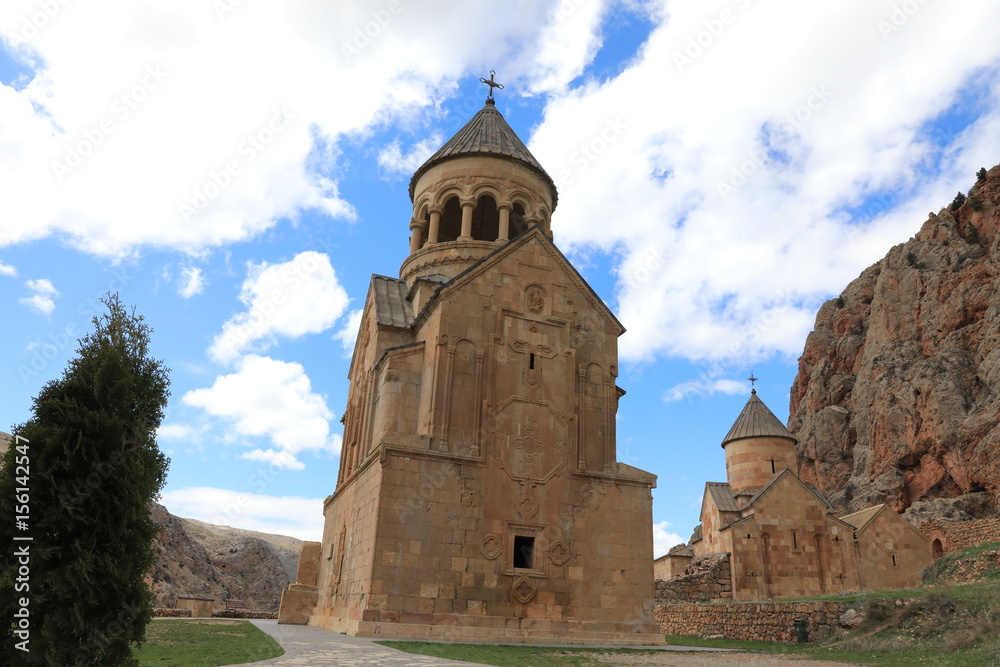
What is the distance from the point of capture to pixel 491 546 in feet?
34.6

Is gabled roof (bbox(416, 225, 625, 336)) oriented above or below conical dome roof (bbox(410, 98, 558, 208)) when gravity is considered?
below

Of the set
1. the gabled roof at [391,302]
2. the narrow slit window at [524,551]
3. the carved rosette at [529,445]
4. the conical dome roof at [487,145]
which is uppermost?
the conical dome roof at [487,145]

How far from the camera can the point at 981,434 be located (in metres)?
28.4

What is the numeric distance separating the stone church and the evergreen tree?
5.29 metres

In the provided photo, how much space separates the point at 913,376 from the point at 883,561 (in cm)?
1604

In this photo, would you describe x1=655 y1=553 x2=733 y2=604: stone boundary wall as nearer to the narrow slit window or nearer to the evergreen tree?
the narrow slit window

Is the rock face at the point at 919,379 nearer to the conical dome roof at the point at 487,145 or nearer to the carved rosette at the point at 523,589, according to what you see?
the conical dome roof at the point at 487,145

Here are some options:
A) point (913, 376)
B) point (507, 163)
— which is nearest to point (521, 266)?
point (507, 163)

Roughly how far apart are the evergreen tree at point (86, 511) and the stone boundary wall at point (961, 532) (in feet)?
94.9

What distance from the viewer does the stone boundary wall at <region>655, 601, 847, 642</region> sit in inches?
452

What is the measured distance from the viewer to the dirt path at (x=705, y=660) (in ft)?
24.9

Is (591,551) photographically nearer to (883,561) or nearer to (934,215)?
(883,561)

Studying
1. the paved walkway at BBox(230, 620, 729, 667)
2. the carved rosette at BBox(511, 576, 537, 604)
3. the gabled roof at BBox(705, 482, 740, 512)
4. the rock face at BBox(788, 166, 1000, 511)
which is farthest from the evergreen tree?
the rock face at BBox(788, 166, 1000, 511)

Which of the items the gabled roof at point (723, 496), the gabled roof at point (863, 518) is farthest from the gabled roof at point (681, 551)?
the gabled roof at point (863, 518)
